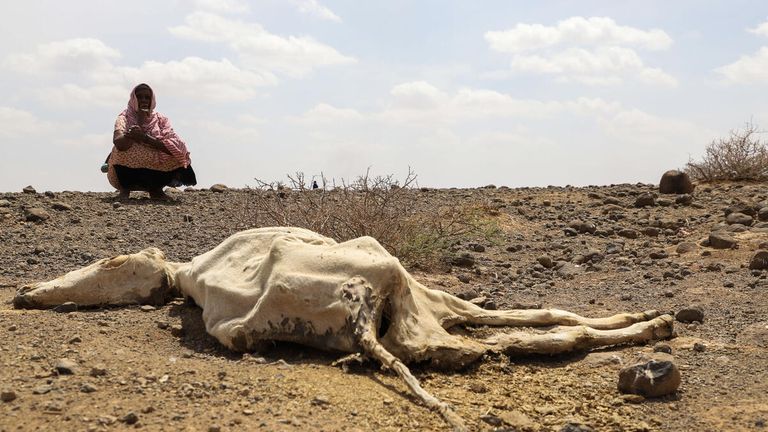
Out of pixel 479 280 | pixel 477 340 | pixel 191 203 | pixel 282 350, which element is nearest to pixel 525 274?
pixel 479 280

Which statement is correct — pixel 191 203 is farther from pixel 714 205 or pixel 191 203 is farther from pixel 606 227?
pixel 714 205

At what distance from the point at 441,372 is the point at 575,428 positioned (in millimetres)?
1013

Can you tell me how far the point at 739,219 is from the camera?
10633mm

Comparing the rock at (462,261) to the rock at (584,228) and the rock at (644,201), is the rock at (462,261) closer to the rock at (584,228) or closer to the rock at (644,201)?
the rock at (584,228)

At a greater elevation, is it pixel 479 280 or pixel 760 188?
pixel 760 188

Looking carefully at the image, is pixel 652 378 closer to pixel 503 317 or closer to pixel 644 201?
pixel 503 317

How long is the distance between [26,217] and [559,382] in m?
8.44

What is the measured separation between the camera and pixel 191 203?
13.0 meters

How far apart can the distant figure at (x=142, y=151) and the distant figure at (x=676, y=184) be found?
24.8 feet

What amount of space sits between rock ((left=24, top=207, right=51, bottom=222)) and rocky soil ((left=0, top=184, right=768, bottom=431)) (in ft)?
3.11

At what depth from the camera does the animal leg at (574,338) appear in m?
5.08

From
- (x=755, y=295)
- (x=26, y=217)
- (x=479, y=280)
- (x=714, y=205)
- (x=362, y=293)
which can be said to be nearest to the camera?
(x=362, y=293)

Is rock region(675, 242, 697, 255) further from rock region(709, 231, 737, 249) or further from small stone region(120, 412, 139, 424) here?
small stone region(120, 412, 139, 424)

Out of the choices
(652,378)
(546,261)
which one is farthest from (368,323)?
(546,261)
